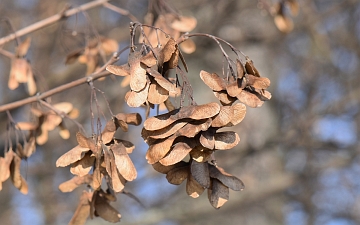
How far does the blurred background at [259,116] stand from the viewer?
361 cm

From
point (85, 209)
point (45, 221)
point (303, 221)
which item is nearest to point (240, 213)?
point (303, 221)

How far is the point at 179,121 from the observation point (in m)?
0.89

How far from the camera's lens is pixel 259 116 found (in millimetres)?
4367

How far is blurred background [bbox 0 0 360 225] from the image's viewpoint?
3.61m

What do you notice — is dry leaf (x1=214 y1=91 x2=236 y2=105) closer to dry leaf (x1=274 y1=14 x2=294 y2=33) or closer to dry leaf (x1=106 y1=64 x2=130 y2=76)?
dry leaf (x1=106 y1=64 x2=130 y2=76)

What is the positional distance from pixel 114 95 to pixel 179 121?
3.59 metres

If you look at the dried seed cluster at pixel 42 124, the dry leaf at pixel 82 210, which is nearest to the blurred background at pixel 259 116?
the dried seed cluster at pixel 42 124

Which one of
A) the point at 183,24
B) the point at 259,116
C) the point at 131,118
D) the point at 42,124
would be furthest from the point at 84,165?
the point at 259,116

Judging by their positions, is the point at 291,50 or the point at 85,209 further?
the point at 291,50

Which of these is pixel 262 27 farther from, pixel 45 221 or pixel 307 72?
pixel 45 221

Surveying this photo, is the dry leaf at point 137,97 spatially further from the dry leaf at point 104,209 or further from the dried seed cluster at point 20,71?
the dried seed cluster at point 20,71

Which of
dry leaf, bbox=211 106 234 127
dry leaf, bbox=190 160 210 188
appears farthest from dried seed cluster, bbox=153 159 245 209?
dry leaf, bbox=211 106 234 127

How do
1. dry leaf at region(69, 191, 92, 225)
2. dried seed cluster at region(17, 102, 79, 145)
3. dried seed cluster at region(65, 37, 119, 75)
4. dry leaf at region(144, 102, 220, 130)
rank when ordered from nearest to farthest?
dry leaf at region(144, 102, 220, 130)
dry leaf at region(69, 191, 92, 225)
dried seed cluster at region(17, 102, 79, 145)
dried seed cluster at region(65, 37, 119, 75)

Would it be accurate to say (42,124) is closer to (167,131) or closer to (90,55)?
(90,55)
